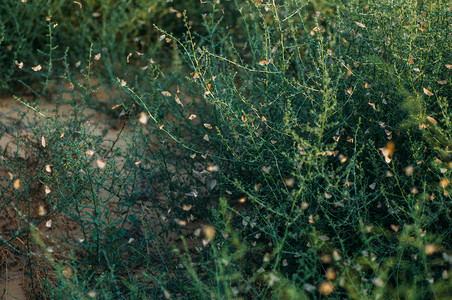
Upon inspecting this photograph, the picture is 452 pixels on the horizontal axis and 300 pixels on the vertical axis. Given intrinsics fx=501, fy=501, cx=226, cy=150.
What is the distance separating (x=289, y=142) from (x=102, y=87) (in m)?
2.21

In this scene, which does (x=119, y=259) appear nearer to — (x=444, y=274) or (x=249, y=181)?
(x=249, y=181)

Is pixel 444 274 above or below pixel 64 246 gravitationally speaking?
above

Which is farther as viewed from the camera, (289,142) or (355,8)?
(355,8)

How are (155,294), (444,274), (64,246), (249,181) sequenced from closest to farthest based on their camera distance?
(444,274) < (155,294) < (249,181) < (64,246)

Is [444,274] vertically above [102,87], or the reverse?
[444,274]

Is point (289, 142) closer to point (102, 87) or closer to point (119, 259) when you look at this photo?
point (119, 259)

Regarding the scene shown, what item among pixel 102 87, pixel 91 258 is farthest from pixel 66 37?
pixel 91 258

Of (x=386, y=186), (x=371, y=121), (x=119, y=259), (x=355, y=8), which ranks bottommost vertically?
(x=119, y=259)

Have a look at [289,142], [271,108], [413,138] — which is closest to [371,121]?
[413,138]

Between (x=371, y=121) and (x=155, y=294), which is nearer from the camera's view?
(x=155, y=294)

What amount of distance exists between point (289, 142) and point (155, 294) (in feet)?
2.91

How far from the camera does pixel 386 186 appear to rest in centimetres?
209

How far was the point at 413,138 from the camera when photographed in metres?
2.17

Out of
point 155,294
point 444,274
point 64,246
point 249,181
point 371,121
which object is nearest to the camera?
point 444,274
